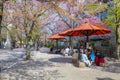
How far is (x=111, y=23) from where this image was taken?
2166cm

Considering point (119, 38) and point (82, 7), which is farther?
point (82, 7)

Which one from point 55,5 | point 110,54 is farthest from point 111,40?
point 55,5

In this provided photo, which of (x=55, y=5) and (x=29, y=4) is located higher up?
(x=29, y=4)

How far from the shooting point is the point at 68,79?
1148cm

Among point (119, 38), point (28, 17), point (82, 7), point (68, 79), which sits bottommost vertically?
point (68, 79)

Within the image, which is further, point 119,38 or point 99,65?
point 119,38

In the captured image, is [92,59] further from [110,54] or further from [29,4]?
[110,54]

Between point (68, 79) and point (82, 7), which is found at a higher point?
point (82, 7)

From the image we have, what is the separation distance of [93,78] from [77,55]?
22.2 ft

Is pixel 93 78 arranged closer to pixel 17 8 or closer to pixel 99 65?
pixel 99 65

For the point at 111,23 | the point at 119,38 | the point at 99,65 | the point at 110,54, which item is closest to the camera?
the point at 99,65

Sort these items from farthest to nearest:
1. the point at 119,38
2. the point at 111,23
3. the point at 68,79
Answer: the point at 119,38, the point at 111,23, the point at 68,79

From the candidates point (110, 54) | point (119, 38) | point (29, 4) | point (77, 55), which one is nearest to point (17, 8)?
point (29, 4)

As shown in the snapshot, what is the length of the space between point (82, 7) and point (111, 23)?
32.2 ft
